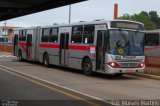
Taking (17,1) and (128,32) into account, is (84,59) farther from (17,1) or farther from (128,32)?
(17,1)

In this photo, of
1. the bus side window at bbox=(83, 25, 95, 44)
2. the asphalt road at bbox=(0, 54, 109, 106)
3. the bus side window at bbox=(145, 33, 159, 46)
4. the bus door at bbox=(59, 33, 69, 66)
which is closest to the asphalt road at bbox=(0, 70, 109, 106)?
the asphalt road at bbox=(0, 54, 109, 106)

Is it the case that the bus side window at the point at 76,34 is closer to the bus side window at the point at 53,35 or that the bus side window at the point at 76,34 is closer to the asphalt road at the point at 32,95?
the bus side window at the point at 53,35

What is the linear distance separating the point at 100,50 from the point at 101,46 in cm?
21

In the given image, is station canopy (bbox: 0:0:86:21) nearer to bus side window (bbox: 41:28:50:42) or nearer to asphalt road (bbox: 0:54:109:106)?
asphalt road (bbox: 0:54:109:106)

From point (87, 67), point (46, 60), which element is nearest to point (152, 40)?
point (46, 60)

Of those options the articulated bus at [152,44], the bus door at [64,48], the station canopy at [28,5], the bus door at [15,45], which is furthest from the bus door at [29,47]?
the station canopy at [28,5]

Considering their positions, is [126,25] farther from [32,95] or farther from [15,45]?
[15,45]

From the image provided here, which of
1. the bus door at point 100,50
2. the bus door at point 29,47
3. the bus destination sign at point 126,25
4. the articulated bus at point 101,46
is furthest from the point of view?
the bus door at point 29,47

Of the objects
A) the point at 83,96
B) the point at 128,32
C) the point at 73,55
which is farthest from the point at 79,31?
the point at 83,96

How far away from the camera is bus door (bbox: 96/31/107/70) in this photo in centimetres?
2036

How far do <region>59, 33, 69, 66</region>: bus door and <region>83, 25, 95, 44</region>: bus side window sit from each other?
101 inches

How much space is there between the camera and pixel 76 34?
928 inches

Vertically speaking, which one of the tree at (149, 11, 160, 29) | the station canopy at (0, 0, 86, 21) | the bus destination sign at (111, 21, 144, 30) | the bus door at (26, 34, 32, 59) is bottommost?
the bus door at (26, 34, 32, 59)

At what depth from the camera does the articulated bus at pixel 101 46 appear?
789 inches
